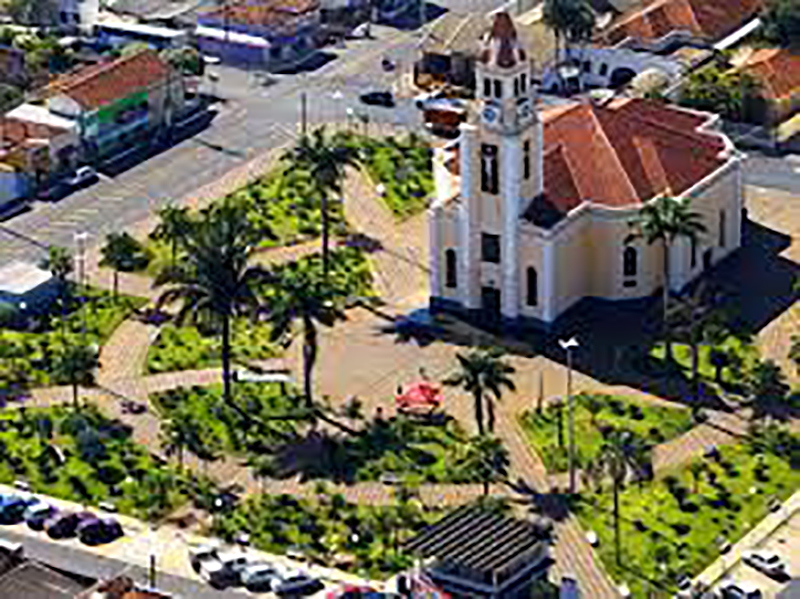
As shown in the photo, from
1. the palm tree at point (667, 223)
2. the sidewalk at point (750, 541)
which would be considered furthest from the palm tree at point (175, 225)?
the sidewalk at point (750, 541)

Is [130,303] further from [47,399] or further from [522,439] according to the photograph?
[522,439]

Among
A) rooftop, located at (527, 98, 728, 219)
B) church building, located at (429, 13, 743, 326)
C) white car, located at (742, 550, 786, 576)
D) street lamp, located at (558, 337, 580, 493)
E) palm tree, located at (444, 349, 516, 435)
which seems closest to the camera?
white car, located at (742, 550, 786, 576)

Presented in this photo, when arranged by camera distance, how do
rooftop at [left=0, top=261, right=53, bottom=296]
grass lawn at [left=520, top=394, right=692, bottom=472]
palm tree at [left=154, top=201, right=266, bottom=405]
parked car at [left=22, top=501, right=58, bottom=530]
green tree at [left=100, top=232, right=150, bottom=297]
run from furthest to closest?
green tree at [left=100, top=232, right=150, bottom=297] → rooftop at [left=0, top=261, right=53, bottom=296] → palm tree at [left=154, top=201, right=266, bottom=405] → grass lawn at [left=520, top=394, right=692, bottom=472] → parked car at [left=22, top=501, right=58, bottom=530]

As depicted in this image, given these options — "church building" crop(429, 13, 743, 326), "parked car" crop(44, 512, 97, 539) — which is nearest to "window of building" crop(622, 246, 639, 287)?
"church building" crop(429, 13, 743, 326)

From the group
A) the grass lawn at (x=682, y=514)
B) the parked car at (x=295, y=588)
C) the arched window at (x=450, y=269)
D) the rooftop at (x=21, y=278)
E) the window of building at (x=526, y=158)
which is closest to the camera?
the parked car at (x=295, y=588)

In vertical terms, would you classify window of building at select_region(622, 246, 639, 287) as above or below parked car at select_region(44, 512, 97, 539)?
above

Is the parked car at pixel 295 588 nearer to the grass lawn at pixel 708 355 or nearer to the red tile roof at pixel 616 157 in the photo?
the grass lawn at pixel 708 355

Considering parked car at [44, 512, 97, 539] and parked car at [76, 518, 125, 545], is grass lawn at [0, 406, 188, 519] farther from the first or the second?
parked car at [44, 512, 97, 539]
